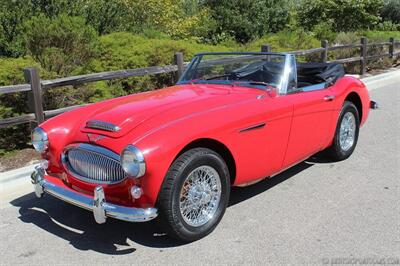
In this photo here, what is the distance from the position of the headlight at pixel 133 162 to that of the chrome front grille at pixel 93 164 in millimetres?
162

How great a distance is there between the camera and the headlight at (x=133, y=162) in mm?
3498

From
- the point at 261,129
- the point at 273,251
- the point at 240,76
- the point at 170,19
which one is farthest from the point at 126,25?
the point at 273,251

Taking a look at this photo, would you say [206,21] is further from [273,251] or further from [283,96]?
[273,251]

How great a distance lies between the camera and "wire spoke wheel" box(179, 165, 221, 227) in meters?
3.88

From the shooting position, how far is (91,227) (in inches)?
169

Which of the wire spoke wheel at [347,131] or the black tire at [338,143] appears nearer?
the black tire at [338,143]

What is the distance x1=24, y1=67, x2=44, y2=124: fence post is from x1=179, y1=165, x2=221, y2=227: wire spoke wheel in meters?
3.00

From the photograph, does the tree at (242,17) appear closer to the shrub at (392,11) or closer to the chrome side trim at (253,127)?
the shrub at (392,11)

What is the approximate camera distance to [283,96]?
15.6ft

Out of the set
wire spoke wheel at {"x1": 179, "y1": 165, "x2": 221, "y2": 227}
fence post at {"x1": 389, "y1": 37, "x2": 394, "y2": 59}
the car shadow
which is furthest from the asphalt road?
fence post at {"x1": 389, "y1": 37, "x2": 394, "y2": 59}

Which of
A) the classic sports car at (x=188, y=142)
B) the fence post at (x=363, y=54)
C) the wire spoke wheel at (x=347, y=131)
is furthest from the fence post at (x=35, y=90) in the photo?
the fence post at (x=363, y=54)

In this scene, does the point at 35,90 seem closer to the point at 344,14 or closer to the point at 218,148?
the point at 218,148

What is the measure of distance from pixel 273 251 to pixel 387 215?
4.18ft

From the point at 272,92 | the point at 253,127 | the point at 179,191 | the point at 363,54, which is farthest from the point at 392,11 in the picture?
the point at 179,191
